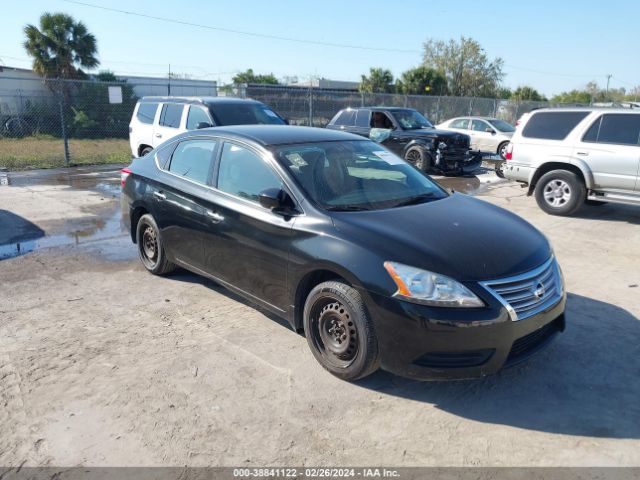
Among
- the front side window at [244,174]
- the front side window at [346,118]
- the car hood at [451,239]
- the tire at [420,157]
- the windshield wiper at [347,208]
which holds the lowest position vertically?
the tire at [420,157]

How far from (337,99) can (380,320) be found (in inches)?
793

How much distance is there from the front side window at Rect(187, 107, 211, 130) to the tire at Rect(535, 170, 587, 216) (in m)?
6.34

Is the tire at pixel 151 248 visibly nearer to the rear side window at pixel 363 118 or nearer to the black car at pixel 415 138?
the black car at pixel 415 138

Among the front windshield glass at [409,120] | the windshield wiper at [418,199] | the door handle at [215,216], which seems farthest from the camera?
the front windshield glass at [409,120]

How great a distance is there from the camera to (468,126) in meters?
18.8

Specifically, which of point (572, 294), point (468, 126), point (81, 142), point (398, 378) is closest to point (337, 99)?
point (468, 126)

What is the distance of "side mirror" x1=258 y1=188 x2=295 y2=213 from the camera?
384 cm

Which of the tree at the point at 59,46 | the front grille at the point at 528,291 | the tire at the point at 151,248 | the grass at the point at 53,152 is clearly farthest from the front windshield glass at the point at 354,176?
the tree at the point at 59,46

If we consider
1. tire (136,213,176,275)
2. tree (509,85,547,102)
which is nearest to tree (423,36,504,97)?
tree (509,85,547,102)

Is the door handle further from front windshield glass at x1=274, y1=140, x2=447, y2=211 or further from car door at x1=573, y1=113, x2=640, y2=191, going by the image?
car door at x1=573, y1=113, x2=640, y2=191

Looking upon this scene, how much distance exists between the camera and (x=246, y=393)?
3482 mm

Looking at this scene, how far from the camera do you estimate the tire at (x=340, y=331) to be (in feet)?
11.0

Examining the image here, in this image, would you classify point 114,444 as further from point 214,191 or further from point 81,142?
point 81,142

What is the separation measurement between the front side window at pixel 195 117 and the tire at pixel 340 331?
7143mm
